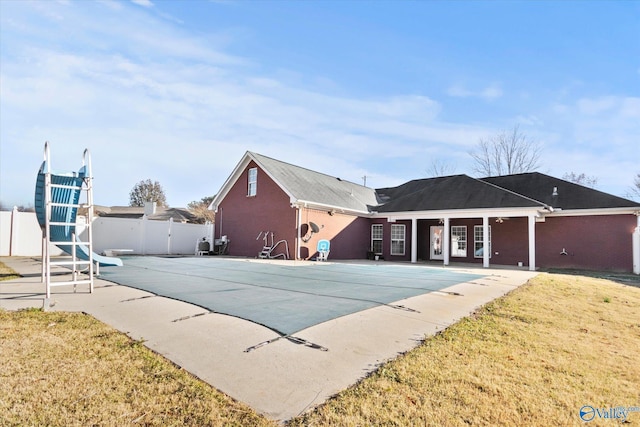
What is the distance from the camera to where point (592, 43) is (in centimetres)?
1365

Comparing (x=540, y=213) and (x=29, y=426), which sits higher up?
(x=540, y=213)

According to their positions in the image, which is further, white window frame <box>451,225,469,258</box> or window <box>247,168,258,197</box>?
window <box>247,168,258,197</box>

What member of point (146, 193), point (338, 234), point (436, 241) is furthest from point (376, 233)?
point (146, 193)

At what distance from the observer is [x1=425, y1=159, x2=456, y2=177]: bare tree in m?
36.0

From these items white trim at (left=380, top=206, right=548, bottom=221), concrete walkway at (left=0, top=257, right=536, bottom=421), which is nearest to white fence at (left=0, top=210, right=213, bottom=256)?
white trim at (left=380, top=206, right=548, bottom=221)

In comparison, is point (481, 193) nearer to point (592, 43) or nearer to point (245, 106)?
point (592, 43)

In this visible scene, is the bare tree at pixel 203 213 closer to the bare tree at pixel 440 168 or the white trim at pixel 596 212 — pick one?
the bare tree at pixel 440 168

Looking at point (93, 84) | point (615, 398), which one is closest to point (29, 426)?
point (615, 398)

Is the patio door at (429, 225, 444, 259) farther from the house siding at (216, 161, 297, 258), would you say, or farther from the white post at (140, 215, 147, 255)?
the white post at (140, 215, 147, 255)

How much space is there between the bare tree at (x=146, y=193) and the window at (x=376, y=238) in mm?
48350

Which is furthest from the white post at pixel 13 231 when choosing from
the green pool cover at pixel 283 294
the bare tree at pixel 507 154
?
the bare tree at pixel 507 154

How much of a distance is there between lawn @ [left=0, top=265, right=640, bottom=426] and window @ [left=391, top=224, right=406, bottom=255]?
611 inches

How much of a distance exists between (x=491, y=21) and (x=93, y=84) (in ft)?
48.8

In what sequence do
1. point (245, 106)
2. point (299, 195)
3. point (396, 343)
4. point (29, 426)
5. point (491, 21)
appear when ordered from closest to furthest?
point (29, 426), point (396, 343), point (491, 21), point (245, 106), point (299, 195)
